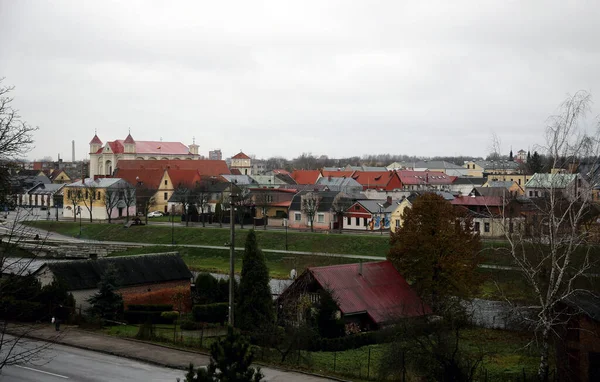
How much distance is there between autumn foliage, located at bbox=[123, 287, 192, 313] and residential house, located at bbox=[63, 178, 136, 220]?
4826 centimetres

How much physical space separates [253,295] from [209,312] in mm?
4596

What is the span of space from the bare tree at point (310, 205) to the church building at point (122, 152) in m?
59.1

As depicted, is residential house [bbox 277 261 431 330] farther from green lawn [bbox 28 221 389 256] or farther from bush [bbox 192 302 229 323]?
green lawn [bbox 28 221 389 256]

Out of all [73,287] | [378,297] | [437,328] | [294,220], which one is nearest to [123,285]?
[73,287]

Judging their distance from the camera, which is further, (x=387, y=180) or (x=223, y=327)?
(x=387, y=180)

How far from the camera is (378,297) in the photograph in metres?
31.0

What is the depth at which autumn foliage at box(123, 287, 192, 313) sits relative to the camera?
115ft

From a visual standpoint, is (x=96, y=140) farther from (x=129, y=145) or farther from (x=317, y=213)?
(x=317, y=213)

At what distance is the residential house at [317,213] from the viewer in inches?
2783

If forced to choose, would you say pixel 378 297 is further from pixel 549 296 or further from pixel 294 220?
pixel 294 220

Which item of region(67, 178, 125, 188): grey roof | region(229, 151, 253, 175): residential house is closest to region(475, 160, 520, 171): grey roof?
region(229, 151, 253, 175): residential house

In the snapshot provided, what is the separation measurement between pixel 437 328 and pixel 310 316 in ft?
23.5

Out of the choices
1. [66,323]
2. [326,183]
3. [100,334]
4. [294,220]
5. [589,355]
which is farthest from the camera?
[326,183]

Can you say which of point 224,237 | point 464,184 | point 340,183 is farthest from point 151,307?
point 464,184
